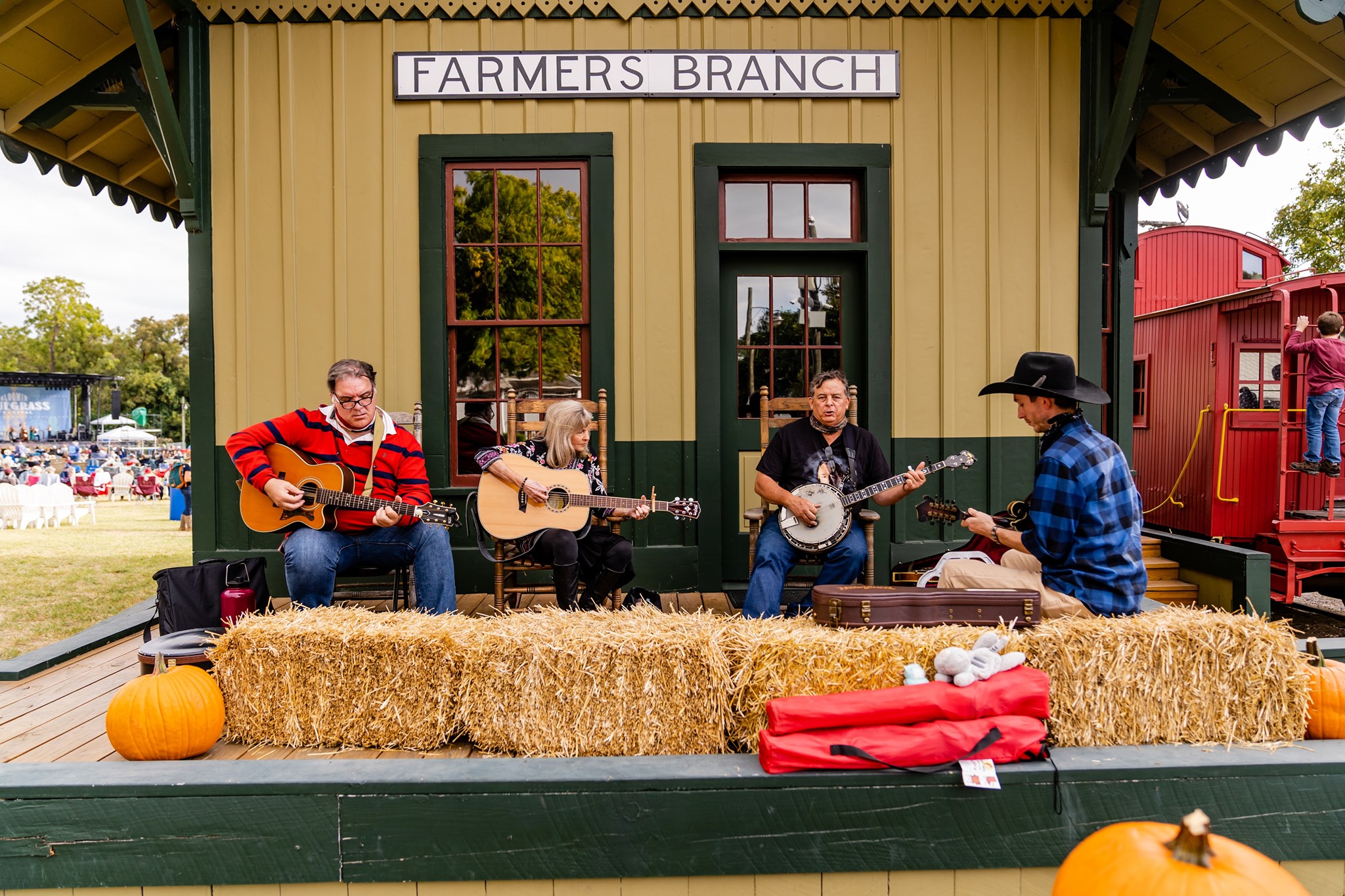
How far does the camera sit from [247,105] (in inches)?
183

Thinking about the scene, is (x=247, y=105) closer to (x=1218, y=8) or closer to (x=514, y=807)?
(x=514, y=807)

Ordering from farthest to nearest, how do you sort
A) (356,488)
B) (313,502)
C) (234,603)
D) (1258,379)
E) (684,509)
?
1. (1258,379)
2. (684,509)
3. (356,488)
4. (313,502)
5. (234,603)

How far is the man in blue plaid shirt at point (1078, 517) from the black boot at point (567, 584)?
1.93 m

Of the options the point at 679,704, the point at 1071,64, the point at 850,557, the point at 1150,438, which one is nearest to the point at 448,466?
the point at 850,557

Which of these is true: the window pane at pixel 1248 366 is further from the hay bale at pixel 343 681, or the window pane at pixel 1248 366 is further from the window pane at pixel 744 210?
the hay bale at pixel 343 681

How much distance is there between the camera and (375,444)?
375 centimetres

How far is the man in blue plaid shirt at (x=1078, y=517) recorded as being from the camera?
9.05 ft

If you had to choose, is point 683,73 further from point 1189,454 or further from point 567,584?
point 1189,454

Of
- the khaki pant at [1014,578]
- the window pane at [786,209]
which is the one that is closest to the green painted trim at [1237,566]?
the khaki pant at [1014,578]

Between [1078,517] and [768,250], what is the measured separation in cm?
262

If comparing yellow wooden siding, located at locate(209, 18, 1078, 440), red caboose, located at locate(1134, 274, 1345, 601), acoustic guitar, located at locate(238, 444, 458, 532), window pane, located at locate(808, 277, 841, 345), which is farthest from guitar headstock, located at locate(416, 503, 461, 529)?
red caboose, located at locate(1134, 274, 1345, 601)

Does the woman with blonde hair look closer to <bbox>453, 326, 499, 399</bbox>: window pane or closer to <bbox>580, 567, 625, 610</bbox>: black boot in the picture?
<bbox>580, 567, 625, 610</bbox>: black boot

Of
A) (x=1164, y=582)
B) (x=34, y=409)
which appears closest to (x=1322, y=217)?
(x=1164, y=582)

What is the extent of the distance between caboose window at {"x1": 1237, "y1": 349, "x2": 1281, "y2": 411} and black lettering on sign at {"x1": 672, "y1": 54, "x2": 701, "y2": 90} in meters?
5.23
